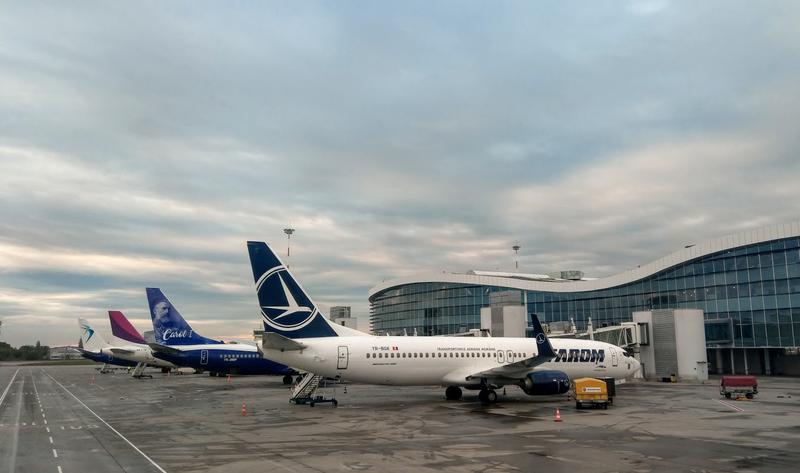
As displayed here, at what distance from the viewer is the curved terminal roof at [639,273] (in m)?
59.7

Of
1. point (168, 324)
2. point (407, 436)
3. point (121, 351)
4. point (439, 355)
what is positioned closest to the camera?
point (407, 436)

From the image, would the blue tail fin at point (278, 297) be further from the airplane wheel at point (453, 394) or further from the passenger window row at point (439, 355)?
the airplane wheel at point (453, 394)

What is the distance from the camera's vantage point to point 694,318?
51469mm

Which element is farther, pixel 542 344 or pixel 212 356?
pixel 212 356

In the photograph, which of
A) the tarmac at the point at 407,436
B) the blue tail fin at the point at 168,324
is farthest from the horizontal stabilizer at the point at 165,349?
the tarmac at the point at 407,436

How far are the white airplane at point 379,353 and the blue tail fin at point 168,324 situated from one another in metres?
31.1

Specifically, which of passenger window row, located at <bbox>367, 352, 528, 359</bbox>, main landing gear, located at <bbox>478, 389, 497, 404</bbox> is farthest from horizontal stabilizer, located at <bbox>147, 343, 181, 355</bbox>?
main landing gear, located at <bbox>478, 389, 497, 404</bbox>

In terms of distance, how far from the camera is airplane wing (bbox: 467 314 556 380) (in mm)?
30469

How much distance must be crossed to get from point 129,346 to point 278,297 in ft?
183

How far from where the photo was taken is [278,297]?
30.1 meters

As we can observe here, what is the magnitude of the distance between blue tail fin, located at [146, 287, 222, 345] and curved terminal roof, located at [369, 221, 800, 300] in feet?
165

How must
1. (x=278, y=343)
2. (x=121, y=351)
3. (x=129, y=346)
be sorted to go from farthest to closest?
(x=129, y=346) < (x=121, y=351) < (x=278, y=343)

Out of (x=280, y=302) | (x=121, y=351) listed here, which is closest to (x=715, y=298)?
(x=280, y=302)

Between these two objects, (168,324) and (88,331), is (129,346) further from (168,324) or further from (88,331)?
(168,324)
